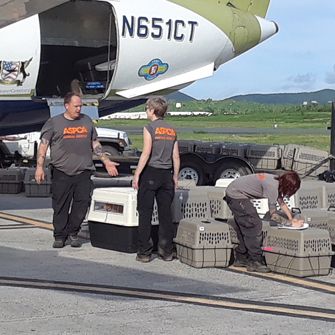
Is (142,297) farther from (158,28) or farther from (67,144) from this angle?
(158,28)

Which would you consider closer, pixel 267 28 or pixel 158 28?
pixel 158 28

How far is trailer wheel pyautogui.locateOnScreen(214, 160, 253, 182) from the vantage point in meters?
18.1

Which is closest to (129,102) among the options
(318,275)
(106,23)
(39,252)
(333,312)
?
(106,23)

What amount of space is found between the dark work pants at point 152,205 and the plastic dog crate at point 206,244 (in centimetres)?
32

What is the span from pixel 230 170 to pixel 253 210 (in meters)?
8.86

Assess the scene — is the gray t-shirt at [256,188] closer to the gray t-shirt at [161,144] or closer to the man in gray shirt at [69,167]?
the gray t-shirt at [161,144]

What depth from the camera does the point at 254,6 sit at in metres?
20.0

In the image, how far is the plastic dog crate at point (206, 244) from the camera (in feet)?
31.1

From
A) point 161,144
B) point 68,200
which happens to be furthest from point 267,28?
point 161,144

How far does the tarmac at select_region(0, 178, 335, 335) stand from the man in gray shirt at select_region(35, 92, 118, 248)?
0.90 ft

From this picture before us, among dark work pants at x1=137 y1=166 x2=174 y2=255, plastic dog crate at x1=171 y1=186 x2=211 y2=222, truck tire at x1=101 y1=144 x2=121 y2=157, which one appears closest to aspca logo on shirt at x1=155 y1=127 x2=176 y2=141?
dark work pants at x1=137 y1=166 x2=174 y2=255

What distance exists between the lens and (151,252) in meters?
9.94

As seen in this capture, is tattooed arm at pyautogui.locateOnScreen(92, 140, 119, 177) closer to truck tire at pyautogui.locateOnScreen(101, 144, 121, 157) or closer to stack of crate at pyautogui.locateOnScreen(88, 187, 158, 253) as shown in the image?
stack of crate at pyautogui.locateOnScreen(88, 187, 158, 253)

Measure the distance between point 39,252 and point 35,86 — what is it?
6558 mm
